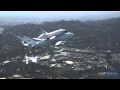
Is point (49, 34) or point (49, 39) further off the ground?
point (49, 34)

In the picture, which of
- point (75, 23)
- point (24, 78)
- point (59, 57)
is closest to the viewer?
point (24, 78)

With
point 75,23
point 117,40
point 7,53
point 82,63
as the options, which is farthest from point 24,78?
point 117,40

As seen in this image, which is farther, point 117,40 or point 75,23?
point 75,23

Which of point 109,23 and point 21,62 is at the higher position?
point 109,23

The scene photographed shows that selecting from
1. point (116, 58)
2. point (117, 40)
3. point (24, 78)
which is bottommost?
point (24, 78)

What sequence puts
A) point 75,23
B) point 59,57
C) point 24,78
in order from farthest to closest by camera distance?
point 75,23, point 59,57, point 24,78

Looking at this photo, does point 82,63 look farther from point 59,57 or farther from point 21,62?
point 21,62

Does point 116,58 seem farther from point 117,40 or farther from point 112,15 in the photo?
point 112,15
